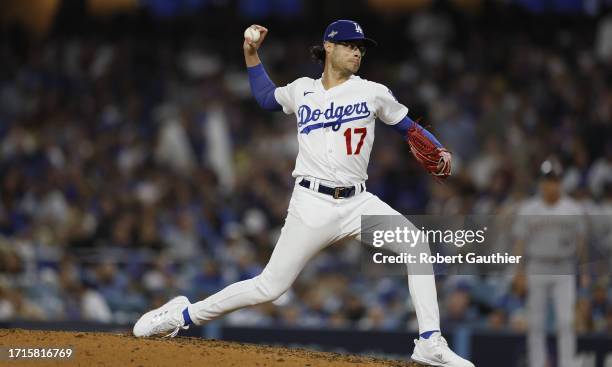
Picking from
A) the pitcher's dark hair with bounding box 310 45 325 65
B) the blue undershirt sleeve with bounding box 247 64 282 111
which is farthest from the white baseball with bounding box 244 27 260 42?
the pitcher's dark hair with bounding box 310 45 325 65

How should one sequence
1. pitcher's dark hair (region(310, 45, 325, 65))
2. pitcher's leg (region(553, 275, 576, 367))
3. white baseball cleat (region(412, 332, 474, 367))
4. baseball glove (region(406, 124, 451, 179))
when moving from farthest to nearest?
pitcher's leg (region(553, 275, 576, 367)) < pitcher's dark hair (region(310, 45, 325, 65)) < baseball glove (region(406, 124, 451, 179)) < white baseball cleat (region(412, 332, 474, 367))

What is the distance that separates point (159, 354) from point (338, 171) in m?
1.38

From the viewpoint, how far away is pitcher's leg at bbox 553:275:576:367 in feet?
30.1

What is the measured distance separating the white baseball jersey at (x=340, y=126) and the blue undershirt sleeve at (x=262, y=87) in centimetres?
27

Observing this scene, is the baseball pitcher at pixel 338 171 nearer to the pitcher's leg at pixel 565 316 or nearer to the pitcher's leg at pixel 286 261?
the pitcher's leg at pixel 286 261

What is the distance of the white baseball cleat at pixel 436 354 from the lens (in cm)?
590

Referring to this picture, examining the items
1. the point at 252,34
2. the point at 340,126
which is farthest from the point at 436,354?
the point at 252,34

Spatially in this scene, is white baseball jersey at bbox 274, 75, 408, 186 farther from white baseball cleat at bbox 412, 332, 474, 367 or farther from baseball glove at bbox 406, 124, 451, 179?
white baseball cleat at bbox 412, 332, 474, 367

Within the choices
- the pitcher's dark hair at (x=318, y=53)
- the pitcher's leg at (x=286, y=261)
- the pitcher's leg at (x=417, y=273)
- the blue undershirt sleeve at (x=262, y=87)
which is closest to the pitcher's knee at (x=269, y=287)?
the pitcher's leg at (x=286, y=261)

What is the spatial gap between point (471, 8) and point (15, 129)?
6288 mm

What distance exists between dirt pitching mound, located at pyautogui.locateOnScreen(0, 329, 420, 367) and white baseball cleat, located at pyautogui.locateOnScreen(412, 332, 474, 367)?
28 centimetres

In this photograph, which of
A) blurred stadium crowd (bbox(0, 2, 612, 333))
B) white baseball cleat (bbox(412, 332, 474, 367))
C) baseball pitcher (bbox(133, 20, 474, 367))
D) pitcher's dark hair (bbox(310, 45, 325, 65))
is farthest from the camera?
blurred stadium crowd (bbox(0, 2, 612, 333))

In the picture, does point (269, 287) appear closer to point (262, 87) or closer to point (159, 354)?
point (159, 354)

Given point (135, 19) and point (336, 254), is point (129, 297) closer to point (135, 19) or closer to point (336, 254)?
point (336, 254)
